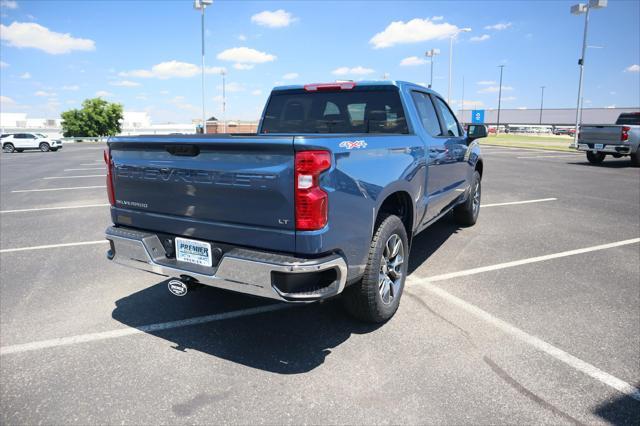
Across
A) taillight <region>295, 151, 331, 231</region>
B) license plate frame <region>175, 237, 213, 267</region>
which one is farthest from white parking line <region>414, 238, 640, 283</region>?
license plate frame <region>175, 237, 213, 267</region>

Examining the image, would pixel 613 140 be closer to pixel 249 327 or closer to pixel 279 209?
pixel 249 327

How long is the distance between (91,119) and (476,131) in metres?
74.2

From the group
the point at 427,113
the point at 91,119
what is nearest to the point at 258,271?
the point at 427,113

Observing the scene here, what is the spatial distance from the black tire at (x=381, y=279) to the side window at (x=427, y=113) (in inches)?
57.0

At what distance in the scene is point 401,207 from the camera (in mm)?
3961

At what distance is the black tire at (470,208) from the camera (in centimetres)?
672

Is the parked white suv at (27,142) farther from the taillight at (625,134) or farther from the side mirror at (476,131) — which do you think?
the side mirror at (476,131)

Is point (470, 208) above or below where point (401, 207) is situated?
below

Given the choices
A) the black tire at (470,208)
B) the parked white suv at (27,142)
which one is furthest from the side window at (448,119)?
the parked white suv at (27,142)

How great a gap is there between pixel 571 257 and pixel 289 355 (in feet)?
13.1

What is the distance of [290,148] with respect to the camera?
2621 mm

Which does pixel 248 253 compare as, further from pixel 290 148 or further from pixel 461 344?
pixel 461 344

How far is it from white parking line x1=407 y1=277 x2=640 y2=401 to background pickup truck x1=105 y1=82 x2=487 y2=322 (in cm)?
68

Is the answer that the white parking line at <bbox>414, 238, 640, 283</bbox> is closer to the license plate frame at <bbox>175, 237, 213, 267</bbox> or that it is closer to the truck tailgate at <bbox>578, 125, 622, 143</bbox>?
the license plate frame at <bbox>175, 237, 213, 267</bbox>
